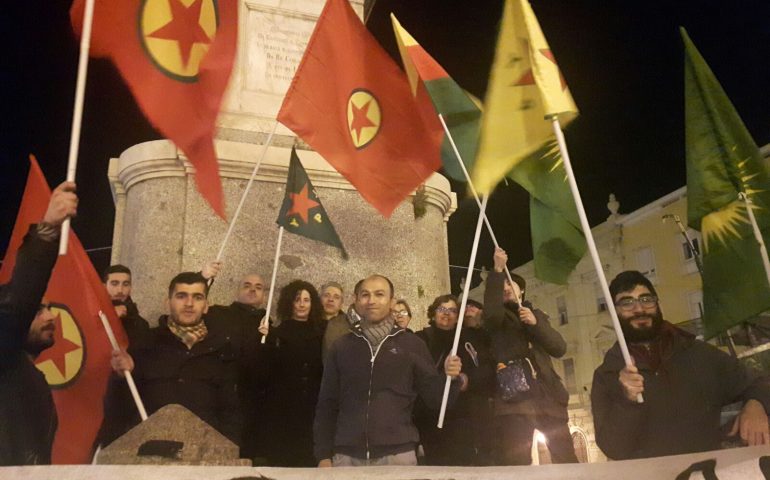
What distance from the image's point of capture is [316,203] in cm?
522

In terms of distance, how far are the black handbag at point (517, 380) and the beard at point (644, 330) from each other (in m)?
0.94

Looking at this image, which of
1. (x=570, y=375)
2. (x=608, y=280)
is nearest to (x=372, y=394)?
(x=608, y=280)

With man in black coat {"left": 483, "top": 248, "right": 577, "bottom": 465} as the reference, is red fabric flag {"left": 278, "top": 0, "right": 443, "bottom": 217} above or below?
above

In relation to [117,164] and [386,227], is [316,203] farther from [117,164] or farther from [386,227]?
[117,164]

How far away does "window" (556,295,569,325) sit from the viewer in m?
34.5

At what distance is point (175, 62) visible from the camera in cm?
416

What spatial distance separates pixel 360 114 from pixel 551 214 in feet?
5.06

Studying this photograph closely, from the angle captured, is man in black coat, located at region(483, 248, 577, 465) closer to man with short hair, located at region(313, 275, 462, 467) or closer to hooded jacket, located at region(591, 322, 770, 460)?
→ man with short hair, located at region(313, 275, 462, 467)

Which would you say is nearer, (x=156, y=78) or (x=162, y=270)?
(x=156, y=78)

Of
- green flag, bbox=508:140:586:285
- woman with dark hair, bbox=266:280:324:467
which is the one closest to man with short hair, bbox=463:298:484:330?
green flag, bbox=508:140:586:285

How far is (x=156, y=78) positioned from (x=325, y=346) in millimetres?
1955

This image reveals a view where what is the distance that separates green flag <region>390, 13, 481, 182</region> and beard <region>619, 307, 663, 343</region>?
1683mm

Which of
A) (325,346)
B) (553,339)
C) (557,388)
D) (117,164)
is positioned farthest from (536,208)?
(117,164)

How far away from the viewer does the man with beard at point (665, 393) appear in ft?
10.9
